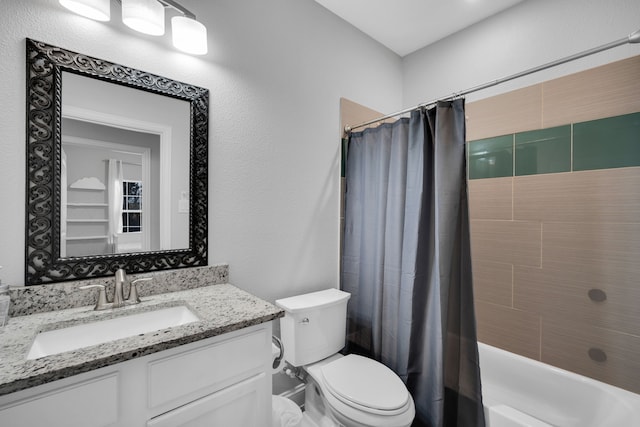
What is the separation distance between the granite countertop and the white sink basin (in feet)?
0.08

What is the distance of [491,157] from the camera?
81.3 inches

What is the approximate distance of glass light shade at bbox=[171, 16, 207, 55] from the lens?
1287mm

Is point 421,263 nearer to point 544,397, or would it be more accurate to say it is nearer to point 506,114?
point 544,397

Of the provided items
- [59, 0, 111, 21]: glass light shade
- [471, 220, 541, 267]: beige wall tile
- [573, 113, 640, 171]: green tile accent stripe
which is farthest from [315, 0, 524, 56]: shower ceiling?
[471, 220, 541, 267]: beige wall tile

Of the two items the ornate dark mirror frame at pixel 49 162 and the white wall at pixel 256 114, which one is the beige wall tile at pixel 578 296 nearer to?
the white wall at pixel 256 114

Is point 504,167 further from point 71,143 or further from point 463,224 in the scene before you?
point 71,143

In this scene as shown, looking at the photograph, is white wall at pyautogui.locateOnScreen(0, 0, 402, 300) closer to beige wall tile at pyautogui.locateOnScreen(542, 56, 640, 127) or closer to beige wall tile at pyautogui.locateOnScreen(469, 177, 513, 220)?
beige wall tile at pyautogui.locateOnScreen(469, 177, 513, 220)

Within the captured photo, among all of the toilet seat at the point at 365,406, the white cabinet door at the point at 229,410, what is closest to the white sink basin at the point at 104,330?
the white cabinet door at the point at 229,410

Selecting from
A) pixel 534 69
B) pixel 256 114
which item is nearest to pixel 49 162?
pixel 256 114

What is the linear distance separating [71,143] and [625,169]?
2681 mm

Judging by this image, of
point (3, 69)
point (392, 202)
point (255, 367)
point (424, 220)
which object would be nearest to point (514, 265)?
point (424, 220)

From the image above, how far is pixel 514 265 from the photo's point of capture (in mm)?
1927

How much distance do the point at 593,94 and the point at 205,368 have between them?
2.42 metres

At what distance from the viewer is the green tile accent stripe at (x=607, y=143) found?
1.53m
